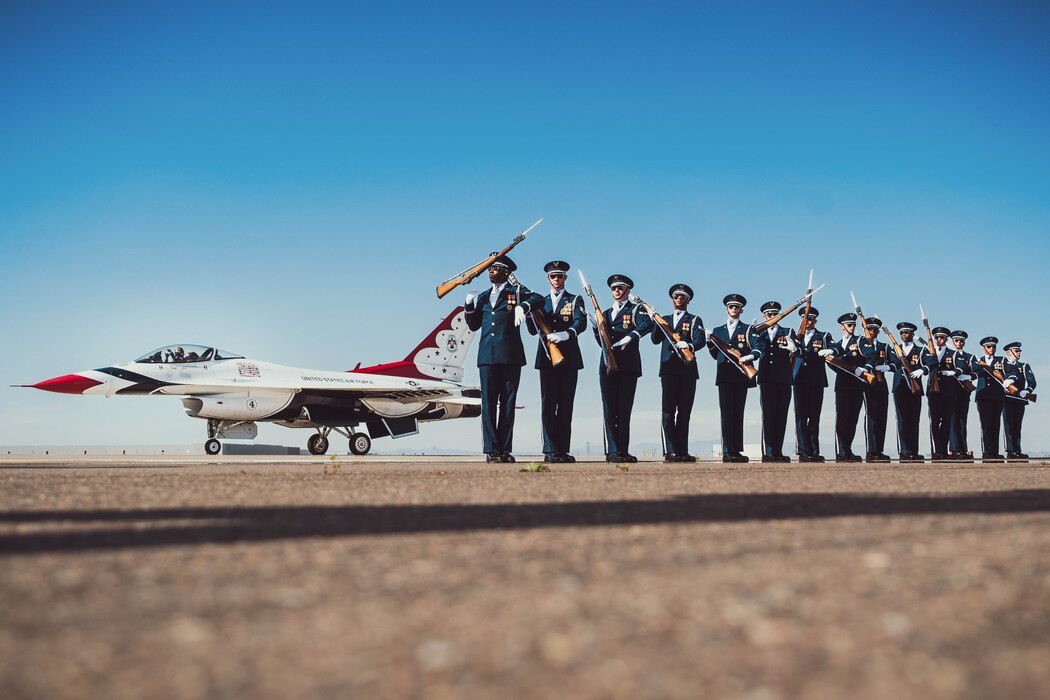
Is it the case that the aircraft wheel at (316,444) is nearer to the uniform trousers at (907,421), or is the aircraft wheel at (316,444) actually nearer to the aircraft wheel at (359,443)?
the aircraft wheel at (359,443)

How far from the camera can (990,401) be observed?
17.7m

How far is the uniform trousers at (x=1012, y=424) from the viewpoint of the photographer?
1803cm

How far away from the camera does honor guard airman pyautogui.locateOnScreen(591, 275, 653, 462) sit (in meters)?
11.5

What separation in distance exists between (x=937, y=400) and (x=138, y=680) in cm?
1728

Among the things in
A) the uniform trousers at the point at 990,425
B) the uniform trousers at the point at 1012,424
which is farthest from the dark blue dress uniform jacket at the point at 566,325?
the uniform trousers at the point at 1012,424

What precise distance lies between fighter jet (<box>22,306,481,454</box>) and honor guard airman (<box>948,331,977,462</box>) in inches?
447

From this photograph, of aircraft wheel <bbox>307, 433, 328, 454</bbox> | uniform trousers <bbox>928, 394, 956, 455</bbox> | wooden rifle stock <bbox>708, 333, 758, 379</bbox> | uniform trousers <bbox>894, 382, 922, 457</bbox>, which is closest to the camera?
wooden rifle stock <bbox>708, 333, 758, 379</bbox>

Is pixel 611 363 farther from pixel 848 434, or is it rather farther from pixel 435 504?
pixel 435 504

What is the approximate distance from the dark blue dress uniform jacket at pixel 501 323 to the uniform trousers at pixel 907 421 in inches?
334

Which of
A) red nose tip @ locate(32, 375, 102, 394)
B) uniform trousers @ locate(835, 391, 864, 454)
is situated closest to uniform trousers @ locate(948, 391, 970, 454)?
uniform trousers @ locate(835, 391, 864, 454)

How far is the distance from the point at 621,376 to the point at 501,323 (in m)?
1.89

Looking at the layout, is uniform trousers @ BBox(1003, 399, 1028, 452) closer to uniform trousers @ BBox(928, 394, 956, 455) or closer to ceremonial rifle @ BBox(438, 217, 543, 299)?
uniform trousers @ BBox(928, 394, 956, 455)

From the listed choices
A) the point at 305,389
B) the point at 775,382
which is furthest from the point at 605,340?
the point at 305,389

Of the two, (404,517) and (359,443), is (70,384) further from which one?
(404,517)
